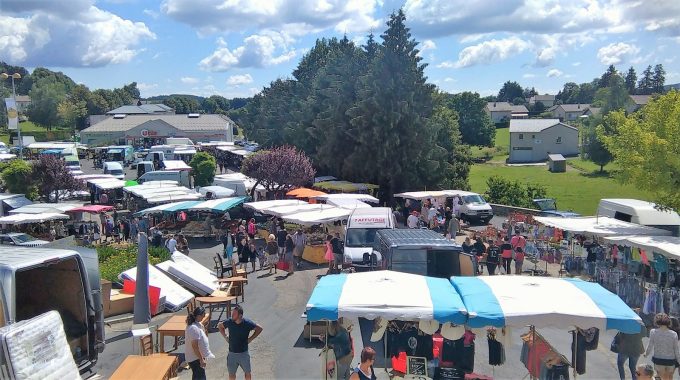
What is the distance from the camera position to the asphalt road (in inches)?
418

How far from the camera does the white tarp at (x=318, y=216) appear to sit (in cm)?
2177

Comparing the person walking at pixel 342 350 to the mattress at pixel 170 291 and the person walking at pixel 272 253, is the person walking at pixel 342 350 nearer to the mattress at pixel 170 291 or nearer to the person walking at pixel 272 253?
the mattress at pixel 170 291

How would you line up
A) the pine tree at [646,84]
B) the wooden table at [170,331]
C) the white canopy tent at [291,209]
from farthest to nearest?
the pine tree at [646,84], the white canopy tent at [291,209], the wooden table at [170,331]

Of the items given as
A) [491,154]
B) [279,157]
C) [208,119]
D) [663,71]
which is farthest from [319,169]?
[663,71]

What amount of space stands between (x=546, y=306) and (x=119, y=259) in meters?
15.5

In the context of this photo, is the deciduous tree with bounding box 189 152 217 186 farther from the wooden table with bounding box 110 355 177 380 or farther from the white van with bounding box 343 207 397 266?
the wooden table with bounding box 110 355 177 380

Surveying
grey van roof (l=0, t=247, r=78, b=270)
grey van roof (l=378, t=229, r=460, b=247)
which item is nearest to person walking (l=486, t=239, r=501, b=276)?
grey van roof (l=378, t=229, r=460, b=247)

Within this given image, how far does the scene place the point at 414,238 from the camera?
15188 mm

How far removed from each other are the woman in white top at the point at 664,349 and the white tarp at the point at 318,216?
13642mm

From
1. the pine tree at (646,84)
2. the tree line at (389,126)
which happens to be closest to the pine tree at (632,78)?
the pine tree at (646,84)

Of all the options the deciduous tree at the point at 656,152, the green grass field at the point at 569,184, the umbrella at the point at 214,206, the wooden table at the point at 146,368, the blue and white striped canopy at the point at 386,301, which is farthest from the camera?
the green grass field at the point at 569,184

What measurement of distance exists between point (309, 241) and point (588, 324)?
14.3 m

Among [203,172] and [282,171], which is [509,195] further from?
[203,172]

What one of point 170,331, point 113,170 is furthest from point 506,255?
point 113,170
